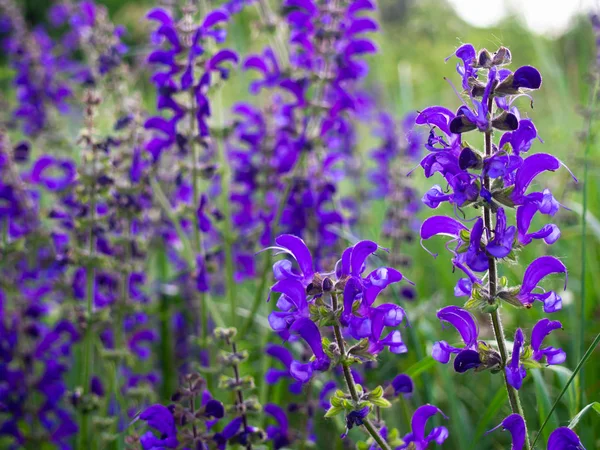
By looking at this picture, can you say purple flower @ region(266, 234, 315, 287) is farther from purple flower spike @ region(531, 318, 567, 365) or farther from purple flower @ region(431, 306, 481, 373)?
purple flower spike @ region(531, 318, 567, 365)

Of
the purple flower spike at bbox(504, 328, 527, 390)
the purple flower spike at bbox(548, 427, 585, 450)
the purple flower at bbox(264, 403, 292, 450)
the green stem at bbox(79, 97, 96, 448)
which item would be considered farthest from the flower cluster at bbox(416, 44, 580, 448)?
the green stem at bbox(79, 97, 96, 448)

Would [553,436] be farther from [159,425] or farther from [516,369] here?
[159,425]

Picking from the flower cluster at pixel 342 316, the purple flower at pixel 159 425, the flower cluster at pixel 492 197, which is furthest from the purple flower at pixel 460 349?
the purple flower at pixel 159 425

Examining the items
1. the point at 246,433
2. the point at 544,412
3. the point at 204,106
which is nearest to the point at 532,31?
the point at 204,106

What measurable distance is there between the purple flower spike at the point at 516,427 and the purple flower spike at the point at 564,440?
0.29 feet

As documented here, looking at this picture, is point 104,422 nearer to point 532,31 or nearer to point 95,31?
point 95,31

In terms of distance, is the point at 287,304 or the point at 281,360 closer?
the point at 287,304

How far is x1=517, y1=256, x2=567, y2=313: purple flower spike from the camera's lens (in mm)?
1809

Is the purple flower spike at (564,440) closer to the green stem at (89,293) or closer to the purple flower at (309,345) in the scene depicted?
the purple flower at (309,345)

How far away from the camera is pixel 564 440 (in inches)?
70.3

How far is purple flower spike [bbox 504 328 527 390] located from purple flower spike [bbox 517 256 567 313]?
12 centimetres

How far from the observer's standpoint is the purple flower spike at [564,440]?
5.80ft

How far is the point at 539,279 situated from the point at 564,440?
44 cm

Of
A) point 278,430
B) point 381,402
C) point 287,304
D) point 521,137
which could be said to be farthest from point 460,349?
point 278,430
